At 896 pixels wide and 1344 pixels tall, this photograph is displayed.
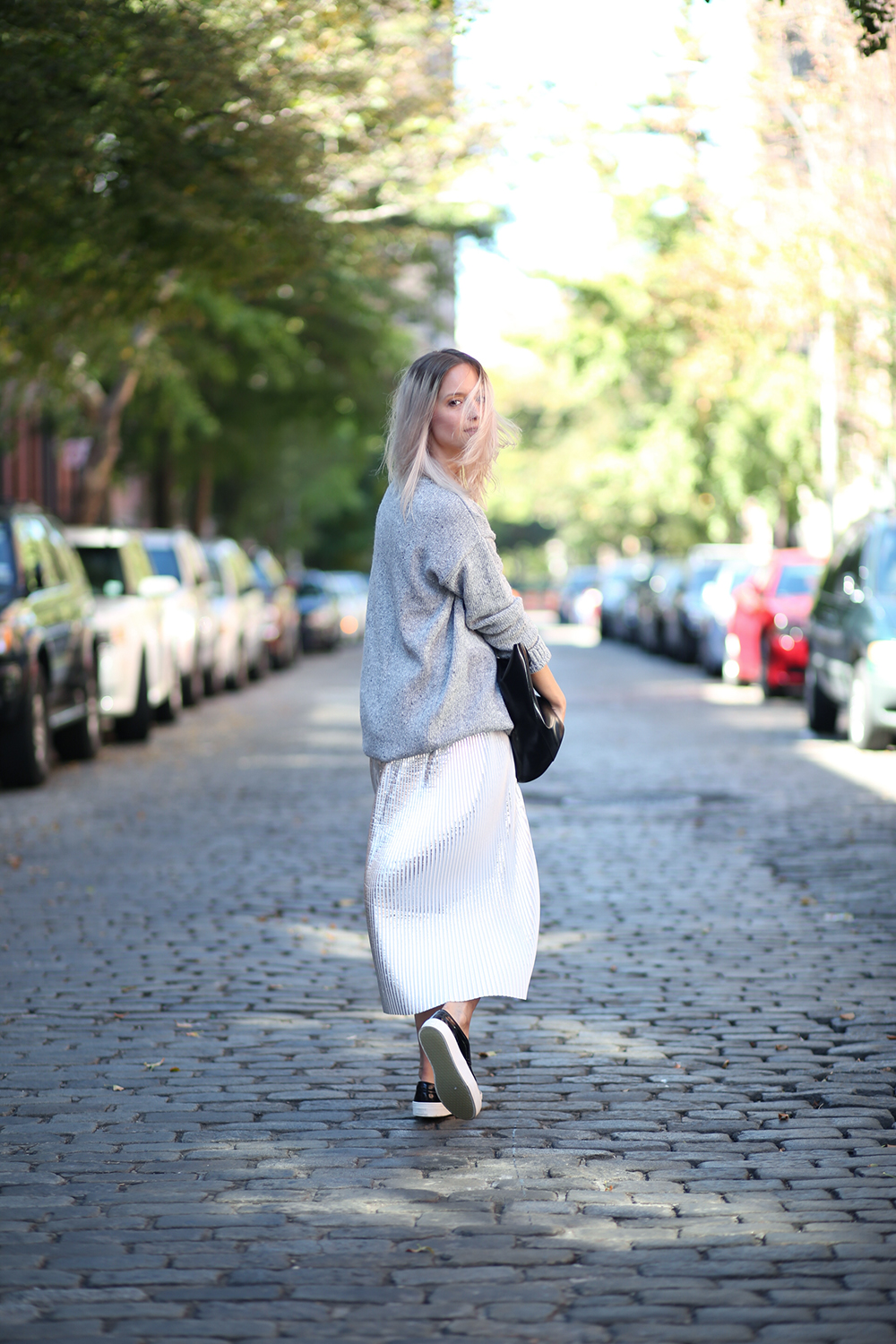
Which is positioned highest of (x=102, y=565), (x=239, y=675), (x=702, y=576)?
(x=102, y=565)

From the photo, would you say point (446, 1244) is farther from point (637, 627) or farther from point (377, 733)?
point (637, 627)

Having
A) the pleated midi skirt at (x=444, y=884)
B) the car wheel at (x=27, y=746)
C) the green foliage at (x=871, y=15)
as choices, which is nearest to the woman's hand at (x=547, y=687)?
the pleated midi skirt at (x=444, y=884)

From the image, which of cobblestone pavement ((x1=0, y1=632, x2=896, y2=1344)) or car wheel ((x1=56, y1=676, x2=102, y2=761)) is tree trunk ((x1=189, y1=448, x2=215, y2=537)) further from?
cobblestone pavement ((x1=0, y1=632, x2=896, y2=1344))

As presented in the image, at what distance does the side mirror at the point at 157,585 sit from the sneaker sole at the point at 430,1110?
13191 mm

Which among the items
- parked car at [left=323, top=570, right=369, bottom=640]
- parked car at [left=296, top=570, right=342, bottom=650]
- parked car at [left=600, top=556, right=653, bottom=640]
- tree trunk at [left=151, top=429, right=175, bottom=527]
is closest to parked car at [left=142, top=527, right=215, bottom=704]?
tree trunk at [left=151, top=429, right=175, bottom=527]

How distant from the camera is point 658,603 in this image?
34.8 m

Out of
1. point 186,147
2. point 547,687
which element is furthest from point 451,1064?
point 186,147

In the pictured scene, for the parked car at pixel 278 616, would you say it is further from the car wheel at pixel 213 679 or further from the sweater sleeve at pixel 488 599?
the sweater sleeve at pixel 488 599

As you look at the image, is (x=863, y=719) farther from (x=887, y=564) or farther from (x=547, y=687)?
(x=547, y=687)

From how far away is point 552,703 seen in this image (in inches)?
201

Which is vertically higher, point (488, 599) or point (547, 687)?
point (488, 599)

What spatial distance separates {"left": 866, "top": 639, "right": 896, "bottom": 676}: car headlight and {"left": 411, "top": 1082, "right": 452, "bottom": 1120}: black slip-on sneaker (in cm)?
1014

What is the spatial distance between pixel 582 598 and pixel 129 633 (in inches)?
1732

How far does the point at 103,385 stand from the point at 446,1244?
25.6 meters
